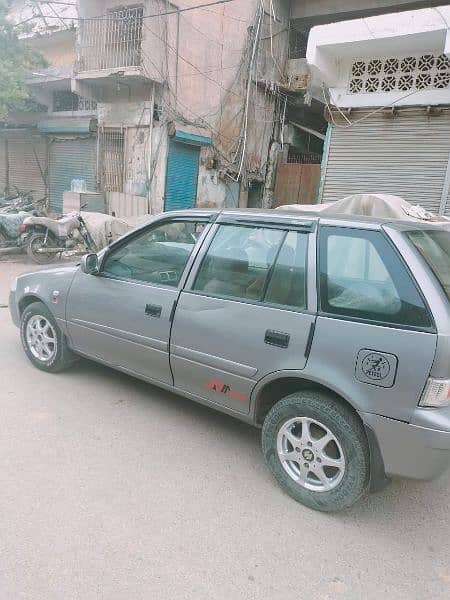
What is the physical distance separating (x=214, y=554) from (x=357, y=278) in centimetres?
154

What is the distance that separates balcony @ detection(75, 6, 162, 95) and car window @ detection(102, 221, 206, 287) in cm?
840

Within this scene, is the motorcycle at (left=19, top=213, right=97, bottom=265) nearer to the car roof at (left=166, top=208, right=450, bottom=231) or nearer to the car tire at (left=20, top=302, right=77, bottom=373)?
the car tire at (left=20, top=302, right=77, bottom=373)

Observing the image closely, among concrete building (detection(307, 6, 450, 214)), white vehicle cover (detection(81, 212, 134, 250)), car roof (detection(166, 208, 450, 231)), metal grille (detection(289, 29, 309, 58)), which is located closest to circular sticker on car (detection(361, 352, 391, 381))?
car roof (detection(166, 208, 450, 231))

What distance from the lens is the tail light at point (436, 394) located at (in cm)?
197

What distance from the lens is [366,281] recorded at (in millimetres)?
2264

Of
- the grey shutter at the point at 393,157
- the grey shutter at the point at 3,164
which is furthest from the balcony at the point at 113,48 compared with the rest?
the grey shutter at the point at 3,164

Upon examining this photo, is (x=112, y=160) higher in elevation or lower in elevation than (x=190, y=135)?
lower

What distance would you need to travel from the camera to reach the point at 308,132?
1406cm

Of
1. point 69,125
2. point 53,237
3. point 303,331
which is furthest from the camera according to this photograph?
point 69,125

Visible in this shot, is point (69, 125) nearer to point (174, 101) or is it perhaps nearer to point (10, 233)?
point (174, 101)

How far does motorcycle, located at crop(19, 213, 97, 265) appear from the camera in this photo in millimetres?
8820

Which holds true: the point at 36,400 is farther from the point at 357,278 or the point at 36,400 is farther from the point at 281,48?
the point at 281,48

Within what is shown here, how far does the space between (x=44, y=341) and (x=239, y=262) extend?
2.13 metres

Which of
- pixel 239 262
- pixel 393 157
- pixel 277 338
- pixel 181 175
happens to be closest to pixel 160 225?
pixel 239 262
